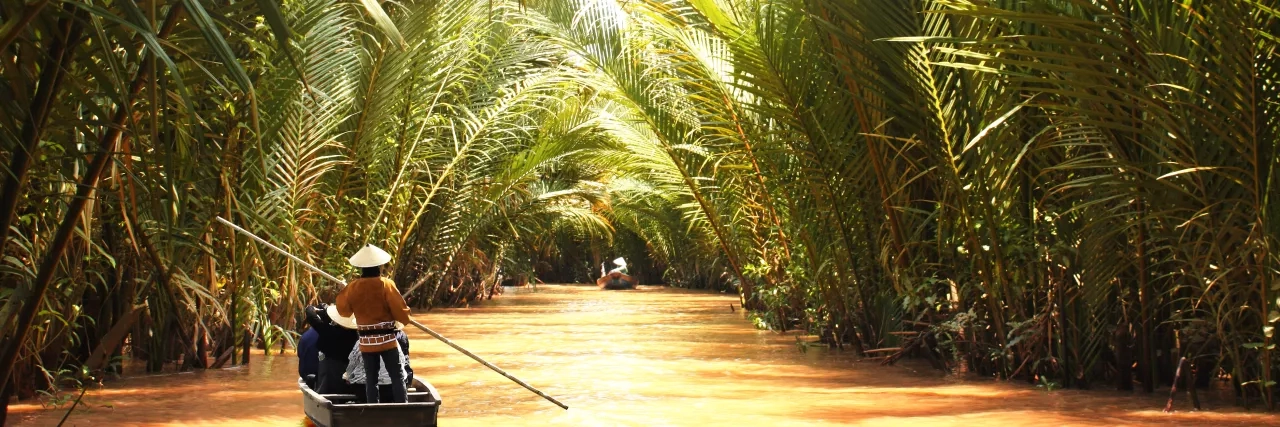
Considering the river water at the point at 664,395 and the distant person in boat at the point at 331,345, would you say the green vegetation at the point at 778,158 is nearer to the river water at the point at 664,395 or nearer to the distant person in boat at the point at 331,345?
the river water at the point at 664,395

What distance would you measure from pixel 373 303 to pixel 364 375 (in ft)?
1.79

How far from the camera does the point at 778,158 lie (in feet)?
Result: 35.2

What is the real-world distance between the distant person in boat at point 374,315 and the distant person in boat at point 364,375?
0.38 ft

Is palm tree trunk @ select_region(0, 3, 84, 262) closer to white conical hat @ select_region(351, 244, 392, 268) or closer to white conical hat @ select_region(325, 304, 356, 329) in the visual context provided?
white conical hat @ select_region(351, 244, 392, 268)

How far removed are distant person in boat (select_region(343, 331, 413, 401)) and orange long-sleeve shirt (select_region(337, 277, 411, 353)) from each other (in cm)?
19

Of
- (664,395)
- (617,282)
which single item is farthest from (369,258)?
(617,282)

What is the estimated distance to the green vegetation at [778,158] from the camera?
4.05 m

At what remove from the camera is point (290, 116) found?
10.3 m

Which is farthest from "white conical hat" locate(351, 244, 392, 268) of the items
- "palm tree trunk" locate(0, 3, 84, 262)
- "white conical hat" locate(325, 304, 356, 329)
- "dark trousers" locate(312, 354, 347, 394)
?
"palm tree trunk" locate(0, 3, 84, 262)

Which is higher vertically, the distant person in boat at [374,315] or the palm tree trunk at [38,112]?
the palm tree trunk at [38,112]

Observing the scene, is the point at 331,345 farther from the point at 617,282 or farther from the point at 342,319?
the point at 617,282

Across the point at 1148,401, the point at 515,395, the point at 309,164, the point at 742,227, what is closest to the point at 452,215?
the point at 742,227

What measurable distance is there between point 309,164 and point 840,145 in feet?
14.8

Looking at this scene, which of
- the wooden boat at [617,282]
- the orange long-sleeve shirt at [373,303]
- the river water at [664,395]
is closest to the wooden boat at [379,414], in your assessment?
the orange long-sleeve shirt at [373,303]
